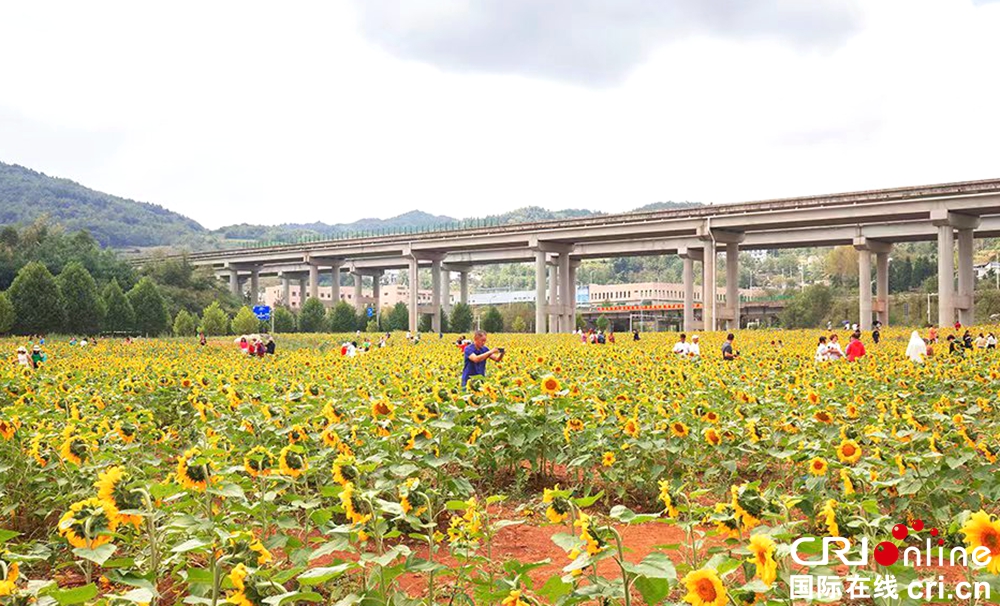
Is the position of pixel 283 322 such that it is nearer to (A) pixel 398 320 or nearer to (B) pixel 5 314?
(A) pixel 398 320

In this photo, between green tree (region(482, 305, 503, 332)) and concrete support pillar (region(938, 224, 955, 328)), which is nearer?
concrete support pillar (region(938, 224, 955, 328))

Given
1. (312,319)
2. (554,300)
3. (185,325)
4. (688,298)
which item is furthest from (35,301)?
(688,298)

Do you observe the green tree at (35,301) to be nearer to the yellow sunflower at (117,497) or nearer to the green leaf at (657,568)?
the yellow sunflower at (117,497)

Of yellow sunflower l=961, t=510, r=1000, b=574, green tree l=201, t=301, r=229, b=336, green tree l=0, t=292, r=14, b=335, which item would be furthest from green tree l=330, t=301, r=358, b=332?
yellow sunflower l=961, t=510, r=1000, b=574

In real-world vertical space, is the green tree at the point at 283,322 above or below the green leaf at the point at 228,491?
above

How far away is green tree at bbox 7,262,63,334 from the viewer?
57469 millimetres

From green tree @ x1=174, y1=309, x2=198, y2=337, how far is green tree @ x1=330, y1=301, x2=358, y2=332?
15.7 meters

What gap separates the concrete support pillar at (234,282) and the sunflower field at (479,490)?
324 feet

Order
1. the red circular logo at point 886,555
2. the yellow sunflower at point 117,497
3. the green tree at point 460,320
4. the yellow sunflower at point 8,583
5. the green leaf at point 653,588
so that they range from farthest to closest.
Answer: the green tree at point 460,320 → the yellow sunflower at point 117,497 → the green leaf at point 653,588 → the red circular logo at point 886,555 → the yellow sunflower at point 8,583

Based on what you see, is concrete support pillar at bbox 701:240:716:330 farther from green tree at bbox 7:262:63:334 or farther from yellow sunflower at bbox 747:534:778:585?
yellow sunflower at bbox 747:534:778:585

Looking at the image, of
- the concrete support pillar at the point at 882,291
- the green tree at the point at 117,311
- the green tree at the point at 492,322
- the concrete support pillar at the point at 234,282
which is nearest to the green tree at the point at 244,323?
the green tree at the point at 117,311

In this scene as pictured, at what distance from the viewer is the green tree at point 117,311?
65.0m

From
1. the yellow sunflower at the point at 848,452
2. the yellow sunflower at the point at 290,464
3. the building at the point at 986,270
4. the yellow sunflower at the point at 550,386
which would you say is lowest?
the yellow sunflower at the point at 848,452

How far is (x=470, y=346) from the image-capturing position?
1338 cm
